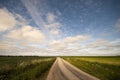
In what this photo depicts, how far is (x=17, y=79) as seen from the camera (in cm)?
1182

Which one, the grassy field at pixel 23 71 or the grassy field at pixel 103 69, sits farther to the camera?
the grassy field at pixel 103 69

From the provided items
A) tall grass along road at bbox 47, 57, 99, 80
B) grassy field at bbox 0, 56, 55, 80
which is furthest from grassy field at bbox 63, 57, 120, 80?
grassy field at bbox 0, 56, 55, 80

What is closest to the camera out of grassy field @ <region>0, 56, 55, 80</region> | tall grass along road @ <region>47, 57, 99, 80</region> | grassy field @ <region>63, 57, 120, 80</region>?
tall grass along road @ <region>47, 57, 99, 80</region>

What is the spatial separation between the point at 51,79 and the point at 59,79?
32.6 inches

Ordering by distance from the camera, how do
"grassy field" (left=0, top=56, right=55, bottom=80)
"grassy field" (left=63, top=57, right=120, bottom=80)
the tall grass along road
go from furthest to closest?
"grassy field" (left=63, top=57, right=120, bottom=80) < "grassy field" (left=0, top=56, right=55, bottom=80) < the tall grass along road

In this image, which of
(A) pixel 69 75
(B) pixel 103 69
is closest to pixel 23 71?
(A) pixel 69 75

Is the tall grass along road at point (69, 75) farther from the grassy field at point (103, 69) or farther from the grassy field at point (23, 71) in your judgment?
the grassy field at point (103, 69)

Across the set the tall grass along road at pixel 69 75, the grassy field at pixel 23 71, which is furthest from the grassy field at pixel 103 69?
the grassy field at pixel 23 71

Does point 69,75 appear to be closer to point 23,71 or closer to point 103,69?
point 23,71

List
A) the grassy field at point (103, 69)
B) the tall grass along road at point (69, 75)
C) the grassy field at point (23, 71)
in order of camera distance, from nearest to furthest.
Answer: the tall grass along road at point (69, 75), the grassy field at point (23, 71), the grassy field at point (103, 69)

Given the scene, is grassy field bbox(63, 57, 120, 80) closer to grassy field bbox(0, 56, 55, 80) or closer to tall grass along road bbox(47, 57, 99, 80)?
tall grass along road bbox(47, 57, 99, 80)

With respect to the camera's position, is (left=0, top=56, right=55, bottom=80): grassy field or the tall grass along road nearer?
the tall grass along road

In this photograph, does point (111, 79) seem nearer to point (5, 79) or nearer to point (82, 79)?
point (82, 79)

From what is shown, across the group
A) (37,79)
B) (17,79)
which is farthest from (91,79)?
(17,79)
